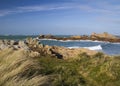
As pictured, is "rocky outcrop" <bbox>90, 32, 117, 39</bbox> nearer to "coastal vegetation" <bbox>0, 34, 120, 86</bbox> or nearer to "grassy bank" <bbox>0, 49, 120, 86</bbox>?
"coastal vegetation" <bbox>0, 34, 120, 86</bbox>

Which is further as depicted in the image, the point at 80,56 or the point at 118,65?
the point at 80,56

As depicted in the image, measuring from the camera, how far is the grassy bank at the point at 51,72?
5.53 m

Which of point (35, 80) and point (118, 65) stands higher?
point (35, 80)

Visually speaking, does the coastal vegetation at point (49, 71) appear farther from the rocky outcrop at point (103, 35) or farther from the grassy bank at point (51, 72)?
the rocky outcrop at point (103, 35)

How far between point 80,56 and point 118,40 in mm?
61434

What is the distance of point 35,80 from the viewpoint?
5.45 meters

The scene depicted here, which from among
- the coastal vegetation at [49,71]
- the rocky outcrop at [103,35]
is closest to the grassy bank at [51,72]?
the coastal vegetation at [49,71]

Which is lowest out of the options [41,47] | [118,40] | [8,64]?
[118,40]

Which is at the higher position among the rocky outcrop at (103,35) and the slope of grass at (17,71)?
the slope of grass at (17,71)

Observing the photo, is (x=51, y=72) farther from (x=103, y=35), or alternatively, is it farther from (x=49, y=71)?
(x=103, y=35)

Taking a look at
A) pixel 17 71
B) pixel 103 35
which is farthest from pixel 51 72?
pixel 103 35

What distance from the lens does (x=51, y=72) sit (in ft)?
35.0

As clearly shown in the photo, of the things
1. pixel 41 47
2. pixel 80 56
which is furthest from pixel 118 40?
pixel 80 56

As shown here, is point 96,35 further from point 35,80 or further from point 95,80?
point 35,80
